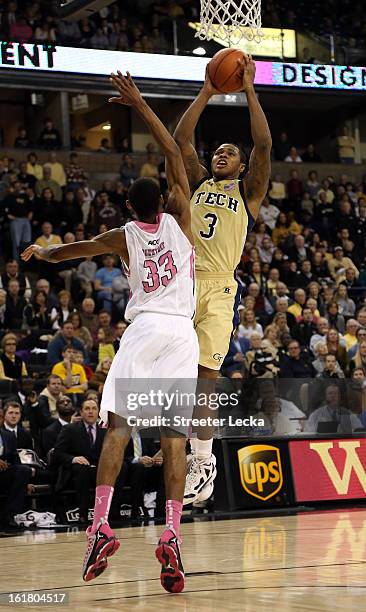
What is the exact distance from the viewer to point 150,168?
69.8 ft

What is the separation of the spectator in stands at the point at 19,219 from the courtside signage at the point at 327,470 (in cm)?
731

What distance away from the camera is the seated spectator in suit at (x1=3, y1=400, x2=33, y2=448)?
11.5 meters

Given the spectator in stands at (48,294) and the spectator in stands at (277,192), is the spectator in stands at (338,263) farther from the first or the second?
the spectator in stands at (48,294)

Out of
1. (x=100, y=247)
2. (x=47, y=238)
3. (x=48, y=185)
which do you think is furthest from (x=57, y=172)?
(x=100, y=247)

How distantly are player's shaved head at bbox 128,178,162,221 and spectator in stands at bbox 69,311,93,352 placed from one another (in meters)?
8.39

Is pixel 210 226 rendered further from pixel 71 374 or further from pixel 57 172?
pixel 57 172

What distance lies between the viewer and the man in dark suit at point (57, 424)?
38.7 ft

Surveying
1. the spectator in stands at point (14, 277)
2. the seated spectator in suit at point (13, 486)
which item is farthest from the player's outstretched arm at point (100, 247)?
the spectator in stands at point (14, 277)

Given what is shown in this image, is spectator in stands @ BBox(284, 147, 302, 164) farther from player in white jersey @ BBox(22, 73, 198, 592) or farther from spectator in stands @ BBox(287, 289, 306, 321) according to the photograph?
player in white jersey @ BBox(22, 73, 198, 592)

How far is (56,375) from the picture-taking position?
12508 mm

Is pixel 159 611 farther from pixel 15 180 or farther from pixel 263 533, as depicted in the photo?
pixel 15 180

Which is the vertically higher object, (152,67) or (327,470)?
(152,67)

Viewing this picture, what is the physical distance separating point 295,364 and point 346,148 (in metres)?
13.4

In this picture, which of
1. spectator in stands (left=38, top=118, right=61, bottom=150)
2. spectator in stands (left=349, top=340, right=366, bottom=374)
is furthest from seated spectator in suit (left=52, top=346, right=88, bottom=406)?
spectator in stands (left=38, top=118, right=61, bottom=150)
